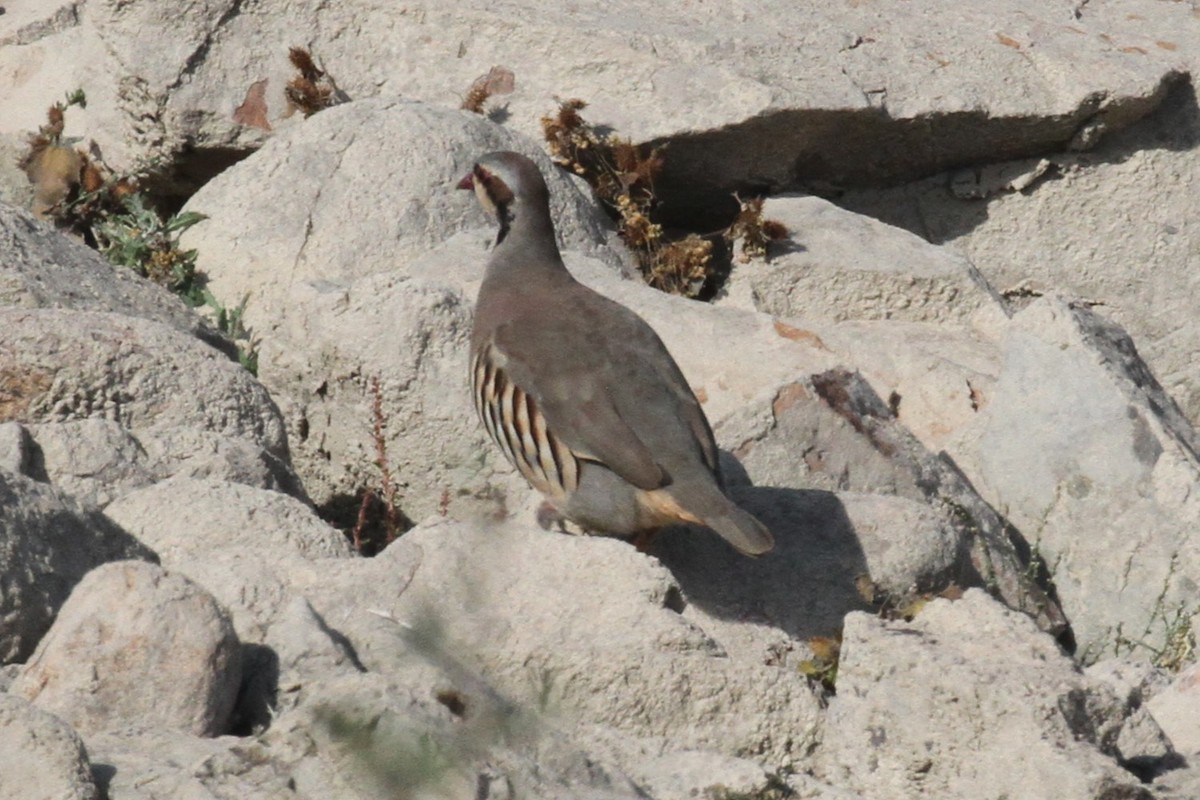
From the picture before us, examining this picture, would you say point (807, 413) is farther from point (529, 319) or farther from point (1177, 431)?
point (1177, 431)

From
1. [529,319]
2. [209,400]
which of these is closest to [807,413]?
[529,319]

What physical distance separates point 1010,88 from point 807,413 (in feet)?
10.8

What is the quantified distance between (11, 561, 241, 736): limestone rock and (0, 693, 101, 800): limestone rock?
1.24 feet

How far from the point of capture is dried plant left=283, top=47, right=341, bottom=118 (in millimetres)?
8016

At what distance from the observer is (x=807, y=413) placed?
18.6 ft

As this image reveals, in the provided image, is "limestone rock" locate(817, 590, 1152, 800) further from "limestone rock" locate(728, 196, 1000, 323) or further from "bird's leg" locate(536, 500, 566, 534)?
"limestone rock" locate(728, 196, 1000, 323)

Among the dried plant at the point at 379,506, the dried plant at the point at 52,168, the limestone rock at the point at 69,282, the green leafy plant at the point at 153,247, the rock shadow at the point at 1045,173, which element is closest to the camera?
the dried plant at the point at 379,506

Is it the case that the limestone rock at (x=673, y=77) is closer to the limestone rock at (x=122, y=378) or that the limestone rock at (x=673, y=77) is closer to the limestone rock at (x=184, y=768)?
the limestone rock at (x=122, y=378)

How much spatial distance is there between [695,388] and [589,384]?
3.27 feet

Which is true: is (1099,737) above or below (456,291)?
above

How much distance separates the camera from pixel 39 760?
10.4 ft

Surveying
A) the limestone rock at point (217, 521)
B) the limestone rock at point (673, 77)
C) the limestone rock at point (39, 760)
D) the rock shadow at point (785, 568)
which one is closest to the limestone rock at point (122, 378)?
the limestone rock at point (217, 521)

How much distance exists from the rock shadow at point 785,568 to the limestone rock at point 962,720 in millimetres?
902

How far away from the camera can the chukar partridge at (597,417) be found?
5.03m
